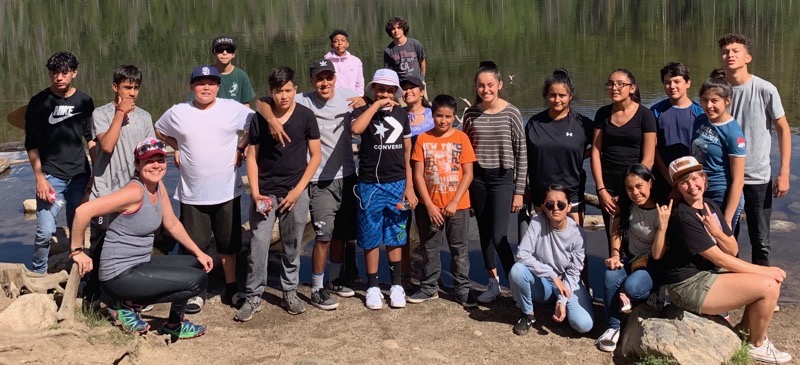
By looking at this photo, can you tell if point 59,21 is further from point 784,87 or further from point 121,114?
point 121,114

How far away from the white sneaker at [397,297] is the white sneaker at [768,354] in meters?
2.65

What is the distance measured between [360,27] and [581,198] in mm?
39615

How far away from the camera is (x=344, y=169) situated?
6.22m

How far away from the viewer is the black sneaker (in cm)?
579

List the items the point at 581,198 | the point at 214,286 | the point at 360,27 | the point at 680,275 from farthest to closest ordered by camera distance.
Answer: the point at 360,27 → the point at 214,286 → the point at 581,198 → the point at 680,275

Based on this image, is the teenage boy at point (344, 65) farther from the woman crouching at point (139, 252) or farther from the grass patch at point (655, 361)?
the grass patch at point (655, 361)

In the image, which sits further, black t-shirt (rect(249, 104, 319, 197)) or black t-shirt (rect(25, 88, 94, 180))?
black t-shirt (rect(25, 88, 94, 180))

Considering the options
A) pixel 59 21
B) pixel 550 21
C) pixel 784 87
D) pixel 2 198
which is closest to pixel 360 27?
pixel 550 21

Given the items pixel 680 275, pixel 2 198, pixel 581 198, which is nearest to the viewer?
pixel 680 275

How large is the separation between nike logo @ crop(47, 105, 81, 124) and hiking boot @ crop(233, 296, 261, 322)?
6.95 ft

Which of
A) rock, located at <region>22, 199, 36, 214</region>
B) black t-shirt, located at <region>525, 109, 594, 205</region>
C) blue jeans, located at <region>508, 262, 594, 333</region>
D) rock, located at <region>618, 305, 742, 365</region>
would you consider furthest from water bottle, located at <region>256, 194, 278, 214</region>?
rock, located at <region>22, 199, 36, 214</region>

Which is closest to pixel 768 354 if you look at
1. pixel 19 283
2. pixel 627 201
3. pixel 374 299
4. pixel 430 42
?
pixel 627 201

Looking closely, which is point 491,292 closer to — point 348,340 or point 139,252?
point 348,340

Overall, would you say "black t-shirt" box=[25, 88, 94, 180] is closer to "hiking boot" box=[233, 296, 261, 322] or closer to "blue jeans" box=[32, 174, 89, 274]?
"blue jeans" box=[32, 174, 89, 274]
